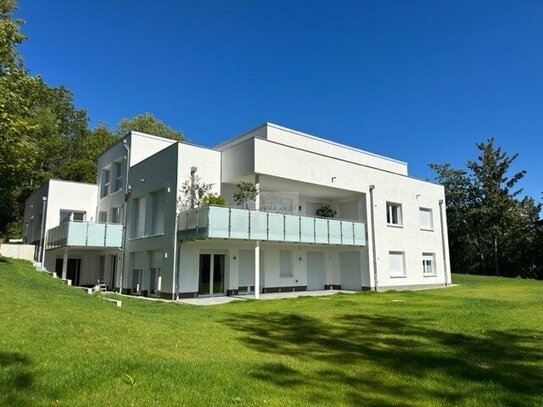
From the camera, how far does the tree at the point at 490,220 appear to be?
4225cm

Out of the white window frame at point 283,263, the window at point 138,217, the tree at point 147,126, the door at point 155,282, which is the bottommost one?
the door at point 155,282

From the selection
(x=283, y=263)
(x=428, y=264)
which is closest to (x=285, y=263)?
(x=283, y=263)

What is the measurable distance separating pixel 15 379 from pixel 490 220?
46.3m

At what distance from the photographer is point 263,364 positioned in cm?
645

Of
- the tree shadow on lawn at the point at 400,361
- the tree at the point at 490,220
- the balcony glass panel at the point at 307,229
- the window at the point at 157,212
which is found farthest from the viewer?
the tree at the point at 490,220

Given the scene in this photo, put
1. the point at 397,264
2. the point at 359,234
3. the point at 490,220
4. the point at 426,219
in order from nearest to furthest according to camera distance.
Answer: the point at 359,234
the point at 397,264
the point at 426,219
the point at 490,220

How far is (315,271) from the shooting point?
24.8 metres

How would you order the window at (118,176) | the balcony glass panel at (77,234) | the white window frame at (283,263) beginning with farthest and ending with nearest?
the window at (118,176), the white window frame at (283,263), the balcony glass panel at (77,234)

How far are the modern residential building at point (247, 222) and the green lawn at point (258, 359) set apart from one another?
8.34m

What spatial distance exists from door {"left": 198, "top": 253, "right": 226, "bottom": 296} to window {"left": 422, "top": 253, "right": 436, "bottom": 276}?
14620mm

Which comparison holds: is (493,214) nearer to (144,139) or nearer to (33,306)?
(144,139)

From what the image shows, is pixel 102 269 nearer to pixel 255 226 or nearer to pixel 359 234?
pixel 255 226

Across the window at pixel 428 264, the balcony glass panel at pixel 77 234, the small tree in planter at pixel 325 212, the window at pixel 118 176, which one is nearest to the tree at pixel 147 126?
the window at pixel 118 176

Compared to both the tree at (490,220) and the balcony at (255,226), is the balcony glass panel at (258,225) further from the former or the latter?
the tree at (490,220)
